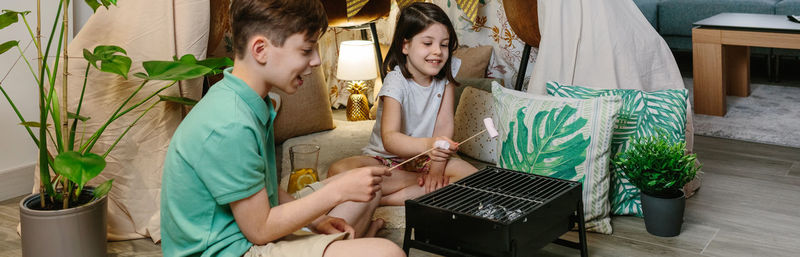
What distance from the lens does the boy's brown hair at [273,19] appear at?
1.32 m

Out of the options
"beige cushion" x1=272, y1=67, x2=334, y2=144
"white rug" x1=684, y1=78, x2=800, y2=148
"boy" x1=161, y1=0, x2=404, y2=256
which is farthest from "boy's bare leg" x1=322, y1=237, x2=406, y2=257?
"white rug" x1=684, y1=78, x2=800, y2=148

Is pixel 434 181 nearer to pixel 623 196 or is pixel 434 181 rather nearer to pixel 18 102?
pixel 623 196

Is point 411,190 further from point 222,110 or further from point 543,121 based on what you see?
point 222,110

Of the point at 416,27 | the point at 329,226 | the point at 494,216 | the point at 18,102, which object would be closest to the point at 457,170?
the point at 416,27

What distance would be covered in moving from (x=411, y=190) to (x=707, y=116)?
6.24 ft

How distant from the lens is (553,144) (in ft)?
6.90

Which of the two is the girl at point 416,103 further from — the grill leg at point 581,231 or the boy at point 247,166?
the boy at point 247,166

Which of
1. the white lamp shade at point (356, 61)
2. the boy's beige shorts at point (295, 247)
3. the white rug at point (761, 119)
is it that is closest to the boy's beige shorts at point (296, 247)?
the boy's beige shorts at point (295, 247)

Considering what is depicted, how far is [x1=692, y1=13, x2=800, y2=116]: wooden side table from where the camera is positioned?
3422 mm

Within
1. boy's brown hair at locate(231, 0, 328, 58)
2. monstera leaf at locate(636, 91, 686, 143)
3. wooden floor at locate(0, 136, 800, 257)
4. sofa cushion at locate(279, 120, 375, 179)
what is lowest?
wooden floor at locate(0, 136, 800, 257)

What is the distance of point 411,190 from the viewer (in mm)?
2336

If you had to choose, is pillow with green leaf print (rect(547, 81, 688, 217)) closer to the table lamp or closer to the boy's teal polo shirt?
the boy's teal polo shirt

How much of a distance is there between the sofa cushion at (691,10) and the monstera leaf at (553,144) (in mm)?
2996

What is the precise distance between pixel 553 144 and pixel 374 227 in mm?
546
